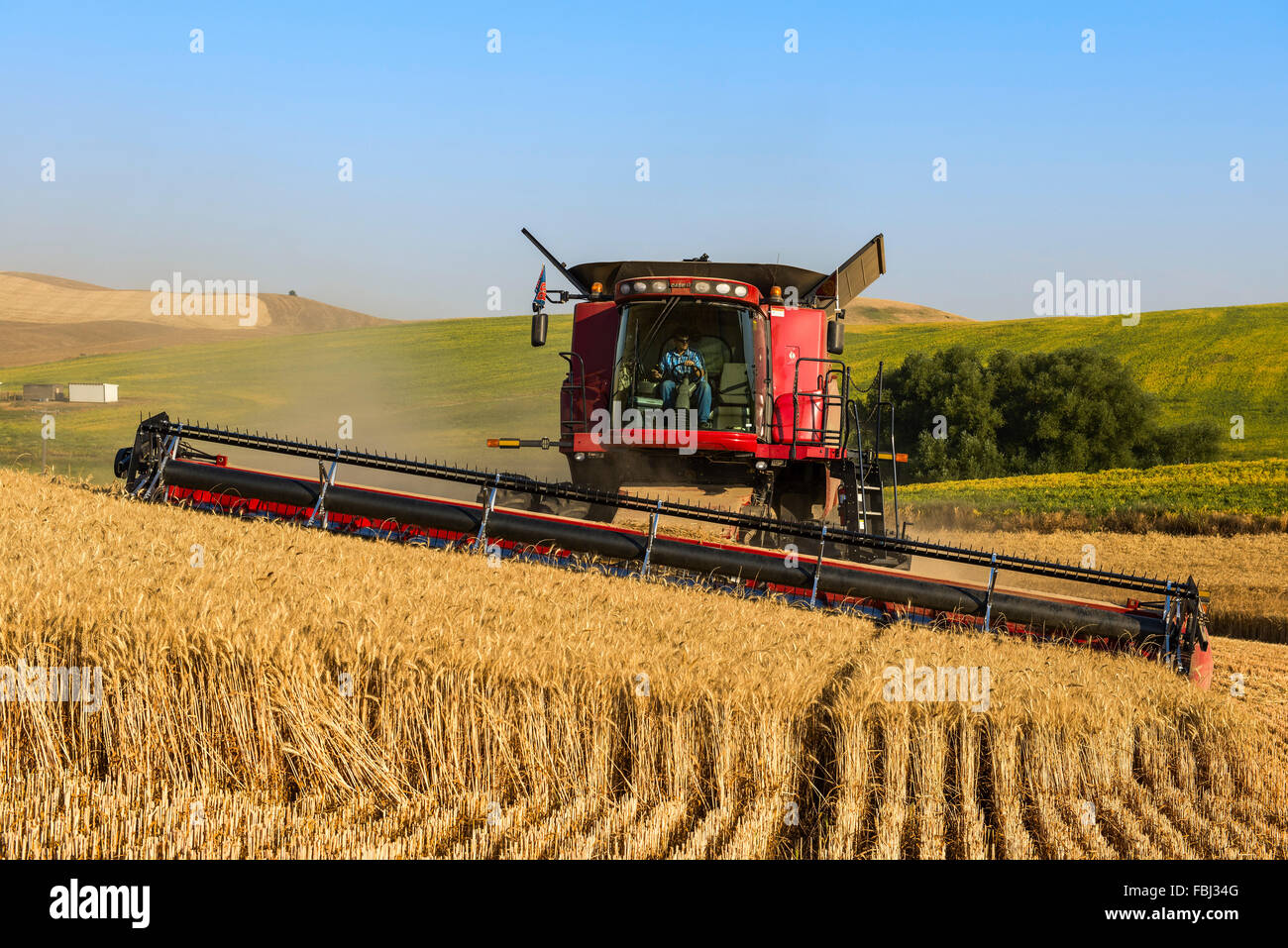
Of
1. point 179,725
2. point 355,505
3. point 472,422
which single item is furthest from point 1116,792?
point 472,422

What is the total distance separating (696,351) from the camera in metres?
9.09

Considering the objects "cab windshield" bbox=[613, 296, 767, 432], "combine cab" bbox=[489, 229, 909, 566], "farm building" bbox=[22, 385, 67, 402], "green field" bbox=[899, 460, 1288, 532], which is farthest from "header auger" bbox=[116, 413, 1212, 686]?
"farm building" bbox=[22, 385, 67, 402]

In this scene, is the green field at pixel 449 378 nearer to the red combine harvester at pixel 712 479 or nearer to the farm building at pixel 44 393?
the farm building at pixel 44 393

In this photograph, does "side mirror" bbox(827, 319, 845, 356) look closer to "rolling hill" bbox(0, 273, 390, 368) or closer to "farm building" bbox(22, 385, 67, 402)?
"farm building" bbox(22, 385, 67, 402)

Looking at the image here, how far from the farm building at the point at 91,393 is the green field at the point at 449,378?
499 mm

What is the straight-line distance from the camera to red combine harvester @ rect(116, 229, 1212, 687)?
279 inches

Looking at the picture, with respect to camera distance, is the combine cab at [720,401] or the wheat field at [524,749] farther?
the combine cab at [720,401]

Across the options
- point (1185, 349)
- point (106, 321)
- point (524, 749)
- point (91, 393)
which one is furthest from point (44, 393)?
point (1185, 349)

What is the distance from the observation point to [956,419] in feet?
108

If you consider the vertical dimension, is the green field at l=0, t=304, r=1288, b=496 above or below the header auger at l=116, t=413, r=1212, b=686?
above

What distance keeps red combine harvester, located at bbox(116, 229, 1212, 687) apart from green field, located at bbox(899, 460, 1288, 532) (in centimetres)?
1090

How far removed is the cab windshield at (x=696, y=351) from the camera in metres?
8.95

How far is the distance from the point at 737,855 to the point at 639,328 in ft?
20.4

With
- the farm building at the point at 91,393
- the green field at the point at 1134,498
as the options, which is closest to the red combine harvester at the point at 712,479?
the green field at the point at 1134,498
